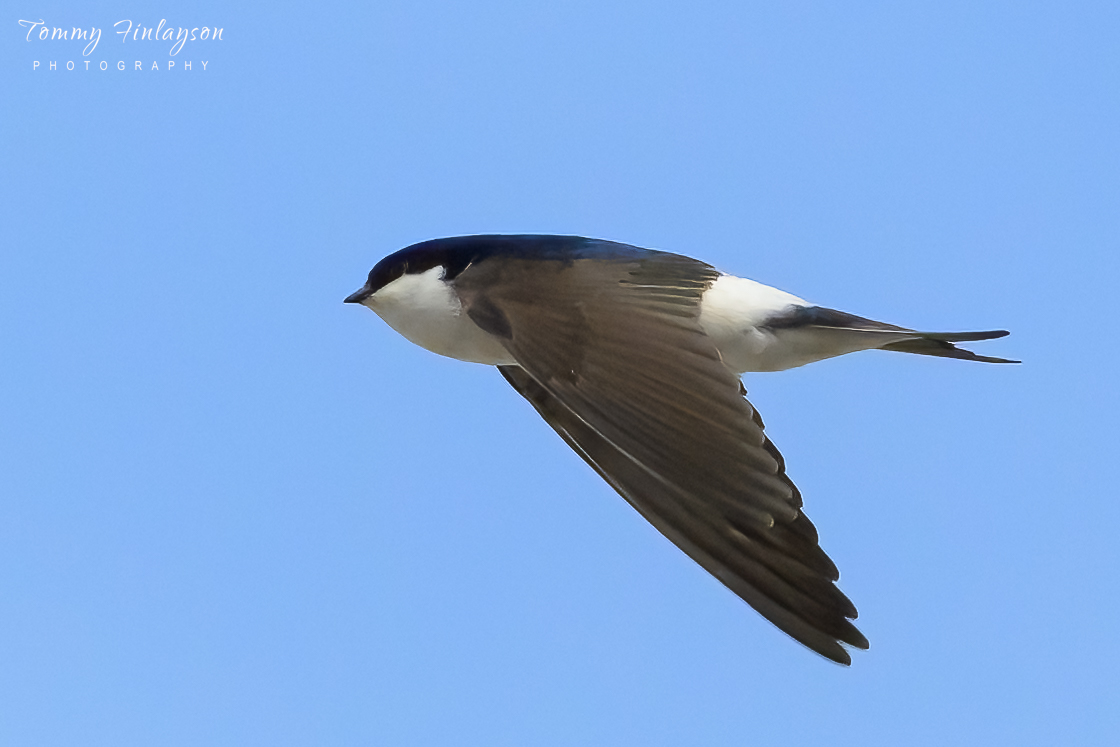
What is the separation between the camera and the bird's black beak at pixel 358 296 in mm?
3150

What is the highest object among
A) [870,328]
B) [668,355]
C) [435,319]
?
[870,328]

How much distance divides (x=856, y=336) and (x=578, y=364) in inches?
31.6

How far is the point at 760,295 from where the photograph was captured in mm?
2971

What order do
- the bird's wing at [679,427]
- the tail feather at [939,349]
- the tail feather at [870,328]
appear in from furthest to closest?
the tail feather at [939,349], the tail feather at [870,328], the bird's wing at [679,427]

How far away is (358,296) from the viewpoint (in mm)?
3160

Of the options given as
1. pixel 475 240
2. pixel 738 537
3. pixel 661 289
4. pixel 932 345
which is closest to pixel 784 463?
pixel 738 537

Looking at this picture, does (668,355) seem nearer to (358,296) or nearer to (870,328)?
(870,328)

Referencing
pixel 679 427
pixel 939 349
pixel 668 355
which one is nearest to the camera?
pixel 679 427

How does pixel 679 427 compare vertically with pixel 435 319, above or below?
below

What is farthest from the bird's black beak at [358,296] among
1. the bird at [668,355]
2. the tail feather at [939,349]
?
the tail feather at [939,349]

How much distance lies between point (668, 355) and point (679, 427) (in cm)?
21

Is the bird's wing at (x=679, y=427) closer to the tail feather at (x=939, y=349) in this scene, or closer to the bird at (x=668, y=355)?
the bird at (x=668, y=355)

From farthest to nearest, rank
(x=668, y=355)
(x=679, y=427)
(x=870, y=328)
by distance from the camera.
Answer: (x=870, y=328) < (x=668, y=355) < (x=679, y=427)

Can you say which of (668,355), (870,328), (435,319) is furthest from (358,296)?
(870,328)
